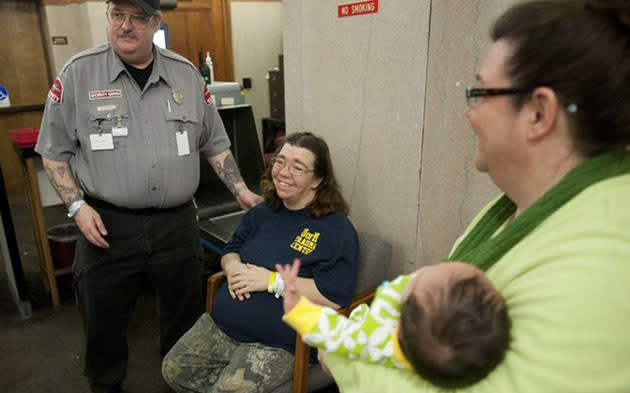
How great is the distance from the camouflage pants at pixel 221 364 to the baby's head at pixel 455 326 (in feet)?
3.21

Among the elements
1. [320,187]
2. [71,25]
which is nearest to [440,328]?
[320,187]

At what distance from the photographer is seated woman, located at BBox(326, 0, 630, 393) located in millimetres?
619

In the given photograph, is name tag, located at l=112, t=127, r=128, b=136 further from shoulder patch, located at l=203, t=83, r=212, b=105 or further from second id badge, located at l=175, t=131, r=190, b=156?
shoulder patch, located at l=203, t=83, r=212, b=105

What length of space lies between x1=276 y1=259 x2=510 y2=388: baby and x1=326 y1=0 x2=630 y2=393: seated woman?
0.09 ft

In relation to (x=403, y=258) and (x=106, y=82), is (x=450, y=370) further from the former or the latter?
(x=106, y=82)

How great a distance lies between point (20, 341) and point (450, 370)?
2.77 meters

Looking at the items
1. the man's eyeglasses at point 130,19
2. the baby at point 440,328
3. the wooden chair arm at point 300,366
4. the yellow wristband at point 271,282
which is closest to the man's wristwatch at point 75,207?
the man's eyeglasses at point 130,19

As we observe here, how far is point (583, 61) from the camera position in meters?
0.65

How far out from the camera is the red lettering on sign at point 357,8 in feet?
6.13

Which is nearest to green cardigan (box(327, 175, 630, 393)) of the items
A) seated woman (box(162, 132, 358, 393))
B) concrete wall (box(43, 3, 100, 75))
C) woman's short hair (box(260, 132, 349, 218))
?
seated woman (box(162, 132, 358, 393))

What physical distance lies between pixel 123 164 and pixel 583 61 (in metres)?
1.67

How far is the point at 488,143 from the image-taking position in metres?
0.79

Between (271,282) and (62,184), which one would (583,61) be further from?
(62,184)

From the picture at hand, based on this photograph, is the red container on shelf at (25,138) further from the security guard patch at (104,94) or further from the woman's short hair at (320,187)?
the woman's short hair at (320,187)
